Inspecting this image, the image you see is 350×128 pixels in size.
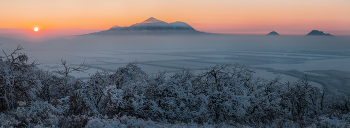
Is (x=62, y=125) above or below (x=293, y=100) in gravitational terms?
above

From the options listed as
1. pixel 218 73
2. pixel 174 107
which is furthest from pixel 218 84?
pixel 174 107

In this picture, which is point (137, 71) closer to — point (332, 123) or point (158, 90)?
point (158, 90)

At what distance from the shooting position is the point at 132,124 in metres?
7.41

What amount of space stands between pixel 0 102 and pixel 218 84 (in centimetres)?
1071

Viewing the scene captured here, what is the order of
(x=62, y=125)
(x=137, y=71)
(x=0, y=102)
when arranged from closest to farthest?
(x=62, y=125)
(x=0, y=102)
(x=137, y=71)

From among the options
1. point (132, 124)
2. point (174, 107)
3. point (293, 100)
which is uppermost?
point (132, 124)

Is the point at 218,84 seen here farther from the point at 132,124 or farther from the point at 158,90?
the point at 132,124

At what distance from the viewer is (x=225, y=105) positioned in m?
11.3

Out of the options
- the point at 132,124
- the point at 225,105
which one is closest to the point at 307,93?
the point at 225,105

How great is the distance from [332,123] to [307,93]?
1467 cm

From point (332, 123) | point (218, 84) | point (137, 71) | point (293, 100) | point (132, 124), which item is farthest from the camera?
point (293, 100)

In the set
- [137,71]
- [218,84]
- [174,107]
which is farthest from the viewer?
[137,71]

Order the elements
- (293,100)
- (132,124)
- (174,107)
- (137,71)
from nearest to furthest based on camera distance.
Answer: (132,124)
(174,107)
(137,71)
(293,100)

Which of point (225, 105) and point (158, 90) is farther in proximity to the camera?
point (158, 90)
